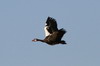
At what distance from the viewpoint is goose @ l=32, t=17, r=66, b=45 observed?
2192 inches

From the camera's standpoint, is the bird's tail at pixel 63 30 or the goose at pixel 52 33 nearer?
the bird's tail at pixel 63 30

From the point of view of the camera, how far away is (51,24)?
187 feet

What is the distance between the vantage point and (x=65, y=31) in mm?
54812

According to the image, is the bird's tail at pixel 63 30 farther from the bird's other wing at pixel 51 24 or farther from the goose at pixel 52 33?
the bird's other wing at pixel 51 24

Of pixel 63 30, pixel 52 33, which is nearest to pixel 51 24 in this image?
pixel 52 33

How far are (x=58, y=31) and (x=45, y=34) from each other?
2.36m

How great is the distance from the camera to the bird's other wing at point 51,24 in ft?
Answer: 185

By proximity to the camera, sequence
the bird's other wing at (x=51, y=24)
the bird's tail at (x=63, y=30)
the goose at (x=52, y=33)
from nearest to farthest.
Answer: the bird's tail at (x=63, y=30), the goose at (x=52, y=33), the bird's other wing at (x=51, y=24)

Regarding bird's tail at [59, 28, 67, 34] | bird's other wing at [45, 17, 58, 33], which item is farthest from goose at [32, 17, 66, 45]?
bird's tail at [59, 28, 67, 34]

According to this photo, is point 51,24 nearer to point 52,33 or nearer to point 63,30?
point 52,33

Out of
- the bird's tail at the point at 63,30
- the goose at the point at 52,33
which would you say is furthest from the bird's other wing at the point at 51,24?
the bird's tail at the point at 63,30

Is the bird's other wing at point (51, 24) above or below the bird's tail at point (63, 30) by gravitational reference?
above

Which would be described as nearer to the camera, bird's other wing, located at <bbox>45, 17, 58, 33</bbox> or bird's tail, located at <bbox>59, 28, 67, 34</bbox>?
bird's tail, located at <bbox>59, 28, 67, 34</bbox>

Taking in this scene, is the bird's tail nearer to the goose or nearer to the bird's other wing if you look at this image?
the goose
